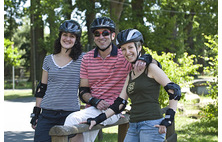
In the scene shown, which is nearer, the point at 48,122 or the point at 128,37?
the point at 128,37

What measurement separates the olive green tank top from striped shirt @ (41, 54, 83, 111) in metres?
1.01

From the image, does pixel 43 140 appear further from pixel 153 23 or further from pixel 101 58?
pixel 153 23

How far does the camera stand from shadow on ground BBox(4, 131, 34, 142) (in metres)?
8.89

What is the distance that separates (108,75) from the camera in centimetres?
400

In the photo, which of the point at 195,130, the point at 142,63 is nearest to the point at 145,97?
the point at 142,63

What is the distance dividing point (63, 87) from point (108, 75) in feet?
2.11

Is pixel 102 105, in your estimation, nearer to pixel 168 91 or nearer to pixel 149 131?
pixel 149 131

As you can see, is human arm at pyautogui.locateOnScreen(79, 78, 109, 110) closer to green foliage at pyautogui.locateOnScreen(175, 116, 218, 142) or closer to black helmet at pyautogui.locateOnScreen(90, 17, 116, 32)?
black helmet at pyautogui.locateOnScreen(90, 17, 116, 32)

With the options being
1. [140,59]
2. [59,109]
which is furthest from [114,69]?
[59,109]

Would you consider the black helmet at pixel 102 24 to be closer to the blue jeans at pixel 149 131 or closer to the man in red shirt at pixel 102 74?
the man in red shirt at pixel 102 74

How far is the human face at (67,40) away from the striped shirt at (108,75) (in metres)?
0.50

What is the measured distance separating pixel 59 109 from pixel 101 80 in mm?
696

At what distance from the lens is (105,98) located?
4.02 m

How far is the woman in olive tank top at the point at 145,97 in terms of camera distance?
3.47m
